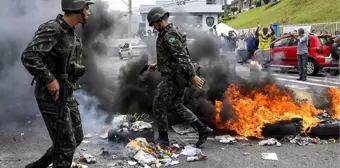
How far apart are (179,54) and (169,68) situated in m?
0.28

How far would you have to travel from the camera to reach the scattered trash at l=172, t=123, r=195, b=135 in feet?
20.7

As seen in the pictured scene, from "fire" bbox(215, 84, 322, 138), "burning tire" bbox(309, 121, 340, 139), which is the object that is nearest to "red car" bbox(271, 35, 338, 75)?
"fire" bbox(215, 84, 322, 138)

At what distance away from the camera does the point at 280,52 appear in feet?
53.6

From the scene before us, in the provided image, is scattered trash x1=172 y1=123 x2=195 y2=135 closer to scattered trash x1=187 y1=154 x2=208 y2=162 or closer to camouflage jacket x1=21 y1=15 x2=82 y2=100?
scattered trash x1=187 y1=154 x2=208 y2=162

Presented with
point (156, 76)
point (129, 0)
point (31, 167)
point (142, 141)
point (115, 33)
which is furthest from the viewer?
point (129, 0)

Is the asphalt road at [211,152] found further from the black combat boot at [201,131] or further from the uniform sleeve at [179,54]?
the uniform sleeve at [179,54]

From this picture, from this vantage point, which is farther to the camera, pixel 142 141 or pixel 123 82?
pixel 123 82

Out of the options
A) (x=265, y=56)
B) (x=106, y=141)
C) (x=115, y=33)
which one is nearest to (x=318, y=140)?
(x=106, y=141)

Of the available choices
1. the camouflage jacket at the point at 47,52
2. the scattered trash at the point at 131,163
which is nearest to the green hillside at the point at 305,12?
the scattered trash at the point at 131,163

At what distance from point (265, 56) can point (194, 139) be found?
950 centimetres

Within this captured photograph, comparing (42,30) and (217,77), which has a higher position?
(42,30)

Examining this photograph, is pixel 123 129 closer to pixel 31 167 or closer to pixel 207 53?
pixel 31 167

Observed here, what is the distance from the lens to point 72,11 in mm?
3609

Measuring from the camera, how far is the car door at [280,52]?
53.5 feet
